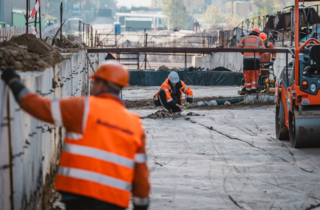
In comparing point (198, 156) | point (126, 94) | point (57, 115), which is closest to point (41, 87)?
point (57, 115)

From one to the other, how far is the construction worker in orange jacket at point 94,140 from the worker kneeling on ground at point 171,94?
10.2m

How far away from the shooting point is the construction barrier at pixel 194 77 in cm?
2664

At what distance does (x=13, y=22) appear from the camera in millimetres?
52250

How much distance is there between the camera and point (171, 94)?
13742mm

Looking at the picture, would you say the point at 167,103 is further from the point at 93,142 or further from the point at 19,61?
the point at 93,142

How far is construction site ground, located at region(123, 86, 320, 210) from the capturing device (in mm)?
5938

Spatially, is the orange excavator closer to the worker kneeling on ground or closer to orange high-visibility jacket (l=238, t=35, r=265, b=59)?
the worker kneeling on ground

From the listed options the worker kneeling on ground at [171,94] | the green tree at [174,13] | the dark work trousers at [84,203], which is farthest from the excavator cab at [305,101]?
the green tree at [174,13]

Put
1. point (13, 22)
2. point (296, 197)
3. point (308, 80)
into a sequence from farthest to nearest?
point (13, 22), point (308, 80), point (296, 197)

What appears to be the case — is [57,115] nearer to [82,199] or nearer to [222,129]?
[82,199]

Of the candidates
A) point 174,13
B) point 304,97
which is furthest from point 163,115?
point 174,13

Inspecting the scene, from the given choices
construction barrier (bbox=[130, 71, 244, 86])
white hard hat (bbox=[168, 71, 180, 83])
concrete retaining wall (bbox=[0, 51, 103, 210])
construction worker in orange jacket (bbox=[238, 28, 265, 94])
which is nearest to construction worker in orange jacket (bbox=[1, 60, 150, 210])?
concrete retaining wall (bbox=[0, 51, 103, 210])

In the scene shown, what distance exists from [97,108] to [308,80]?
6.25 meters

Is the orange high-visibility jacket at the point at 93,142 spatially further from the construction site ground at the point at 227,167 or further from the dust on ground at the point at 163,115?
the dust on ground at the point at 163,115
